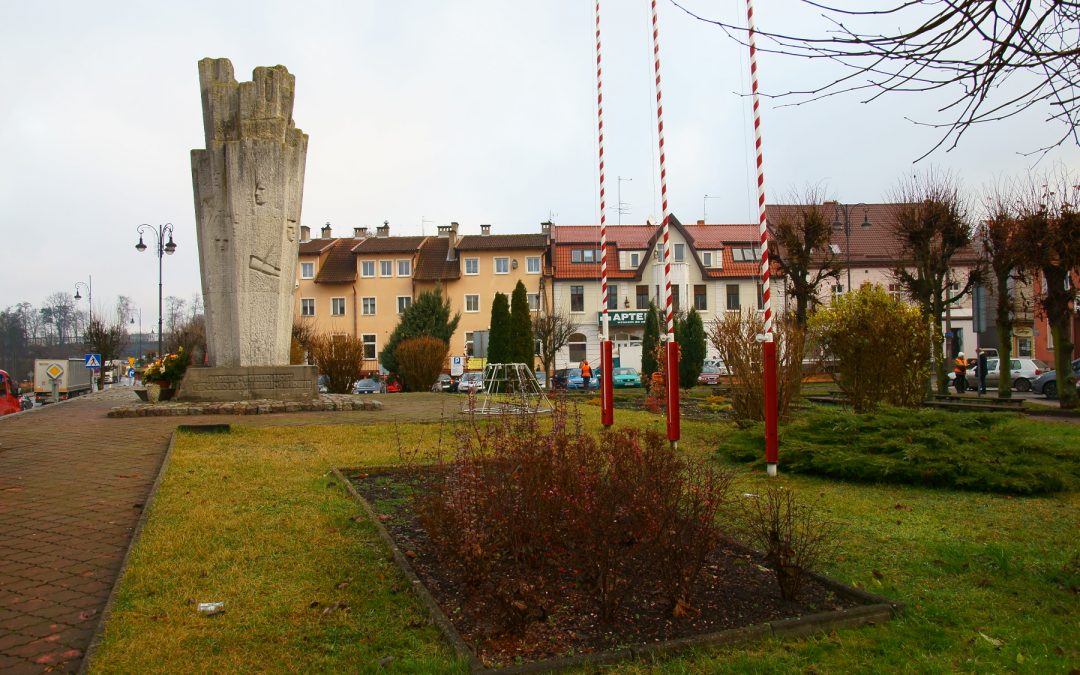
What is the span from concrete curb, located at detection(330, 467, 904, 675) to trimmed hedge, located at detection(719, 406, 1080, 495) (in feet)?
12.9

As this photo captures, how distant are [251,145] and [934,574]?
1612cm

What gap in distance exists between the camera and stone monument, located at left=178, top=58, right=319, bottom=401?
57.1ft

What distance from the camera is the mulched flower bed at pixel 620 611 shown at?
394cm

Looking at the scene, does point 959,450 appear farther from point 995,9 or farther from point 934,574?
point 995,9

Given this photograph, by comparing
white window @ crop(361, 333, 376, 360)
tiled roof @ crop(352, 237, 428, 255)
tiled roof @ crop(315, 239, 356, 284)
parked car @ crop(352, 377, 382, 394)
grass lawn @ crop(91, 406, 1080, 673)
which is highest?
tiled roof @ crop(352, 237, 428, 255)

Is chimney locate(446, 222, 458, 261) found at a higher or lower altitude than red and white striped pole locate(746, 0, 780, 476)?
higher

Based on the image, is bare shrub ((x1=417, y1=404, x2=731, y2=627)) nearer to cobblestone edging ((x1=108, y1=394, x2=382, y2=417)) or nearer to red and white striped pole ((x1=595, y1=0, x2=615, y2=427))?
red and white striped pole ((x1=595, y1=0, x2=615, y2=427))

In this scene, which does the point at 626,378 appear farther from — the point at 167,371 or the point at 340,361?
the point at 167,371

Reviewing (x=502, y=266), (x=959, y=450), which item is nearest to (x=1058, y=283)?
(x=959, y=450)

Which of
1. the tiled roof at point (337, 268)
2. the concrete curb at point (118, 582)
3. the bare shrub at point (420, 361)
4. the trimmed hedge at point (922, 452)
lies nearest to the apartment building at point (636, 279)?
the tiled roof at point (337, 268)

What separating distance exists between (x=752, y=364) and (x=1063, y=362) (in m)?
12.1

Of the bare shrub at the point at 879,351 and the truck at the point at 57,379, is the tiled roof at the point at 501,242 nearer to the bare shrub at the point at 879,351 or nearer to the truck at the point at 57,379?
the truck at the point at 57,379

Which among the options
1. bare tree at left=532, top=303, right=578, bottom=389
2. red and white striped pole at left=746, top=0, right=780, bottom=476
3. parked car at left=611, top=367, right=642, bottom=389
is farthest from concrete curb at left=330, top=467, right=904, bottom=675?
parked car at left=611, top=367, right=642, bottom=389

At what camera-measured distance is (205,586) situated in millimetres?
4930
